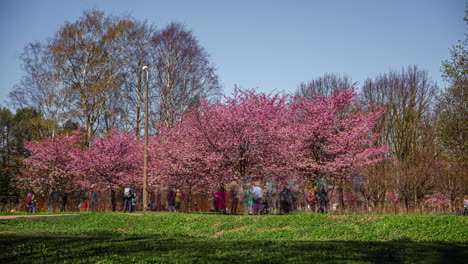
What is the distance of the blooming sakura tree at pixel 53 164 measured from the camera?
116ft

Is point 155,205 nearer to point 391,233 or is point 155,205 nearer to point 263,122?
point 263,122

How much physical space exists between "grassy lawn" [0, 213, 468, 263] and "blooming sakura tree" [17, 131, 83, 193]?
16.3 meters

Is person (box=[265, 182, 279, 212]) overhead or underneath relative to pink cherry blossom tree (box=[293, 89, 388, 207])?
underneath

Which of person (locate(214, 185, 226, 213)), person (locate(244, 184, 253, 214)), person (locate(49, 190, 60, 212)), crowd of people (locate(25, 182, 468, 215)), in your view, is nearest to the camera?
person (locate(244, 184, 253, 214))

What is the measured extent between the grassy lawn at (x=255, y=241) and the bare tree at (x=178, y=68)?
18.7m

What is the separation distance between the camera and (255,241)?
11.0m

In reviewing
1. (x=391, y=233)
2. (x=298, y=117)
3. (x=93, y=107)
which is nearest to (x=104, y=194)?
(x=93, y=107)

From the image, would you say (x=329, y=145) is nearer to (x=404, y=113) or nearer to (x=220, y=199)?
(x=220, y=199)

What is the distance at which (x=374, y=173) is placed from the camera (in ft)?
90.2

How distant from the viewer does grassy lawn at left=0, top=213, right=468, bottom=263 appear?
26.4ft

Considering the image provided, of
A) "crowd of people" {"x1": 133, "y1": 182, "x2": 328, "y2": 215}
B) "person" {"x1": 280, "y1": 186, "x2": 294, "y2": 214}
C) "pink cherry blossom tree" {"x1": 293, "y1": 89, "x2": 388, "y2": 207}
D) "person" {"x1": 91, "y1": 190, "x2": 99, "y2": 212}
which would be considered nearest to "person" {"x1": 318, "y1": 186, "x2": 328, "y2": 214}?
"crowd of people" {"x1": 133, "y1": 182, "x2": 328, "y2": 215}

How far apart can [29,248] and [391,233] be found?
9902 millimetres

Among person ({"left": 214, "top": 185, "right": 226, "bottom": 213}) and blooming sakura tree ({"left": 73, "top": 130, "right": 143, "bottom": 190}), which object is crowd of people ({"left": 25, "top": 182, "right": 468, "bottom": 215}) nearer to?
person ({"left": 214, "top": 185, "right": 226, "bottom": 213})

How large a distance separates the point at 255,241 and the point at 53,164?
96.2ft
